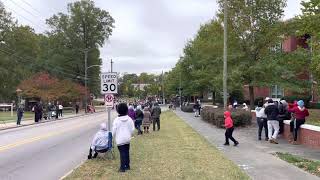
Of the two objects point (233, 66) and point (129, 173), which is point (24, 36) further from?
point (129, 173)

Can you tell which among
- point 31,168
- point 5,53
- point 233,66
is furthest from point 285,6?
point 5,53

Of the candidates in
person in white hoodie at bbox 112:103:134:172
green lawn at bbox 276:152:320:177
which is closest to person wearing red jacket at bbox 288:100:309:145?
green lawn at bbox 276:152:320:177

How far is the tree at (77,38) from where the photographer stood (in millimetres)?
92250

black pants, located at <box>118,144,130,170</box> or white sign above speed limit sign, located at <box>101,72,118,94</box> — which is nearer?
black pants, located at <box>118,144,130,170</box>

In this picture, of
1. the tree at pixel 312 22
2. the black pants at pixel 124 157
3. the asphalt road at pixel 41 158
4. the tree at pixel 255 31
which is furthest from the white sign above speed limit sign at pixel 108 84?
the tree at pixel 255 31

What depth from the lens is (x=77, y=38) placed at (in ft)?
305

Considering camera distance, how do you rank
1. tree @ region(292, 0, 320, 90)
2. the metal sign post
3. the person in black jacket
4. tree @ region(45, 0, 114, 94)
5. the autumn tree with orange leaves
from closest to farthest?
1. the metal sign post
2. the person in black jacket
3. tree @ region(292, 0, 320, 90)
4. the autumn tree with orange leaves
5. tree @ region(45, 0, 114, 94)

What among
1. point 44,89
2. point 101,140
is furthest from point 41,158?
point 44,89

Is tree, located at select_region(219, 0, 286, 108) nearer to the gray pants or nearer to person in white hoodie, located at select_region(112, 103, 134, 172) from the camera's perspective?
the gray pants

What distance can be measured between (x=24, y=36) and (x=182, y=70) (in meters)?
33.4

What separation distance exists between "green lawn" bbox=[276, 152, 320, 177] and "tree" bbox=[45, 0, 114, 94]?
253ft

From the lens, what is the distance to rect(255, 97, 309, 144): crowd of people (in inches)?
747

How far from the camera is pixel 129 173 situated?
1221 centimetres

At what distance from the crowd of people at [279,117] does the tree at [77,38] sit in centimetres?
7092
